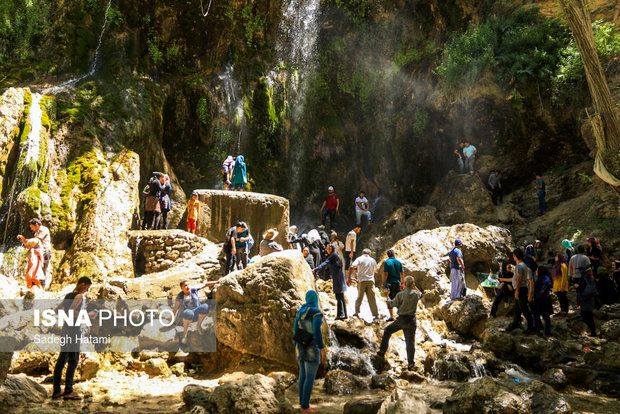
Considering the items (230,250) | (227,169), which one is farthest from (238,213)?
(230,250)

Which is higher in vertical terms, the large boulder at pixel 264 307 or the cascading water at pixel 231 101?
the cascading water at pixel 231 101

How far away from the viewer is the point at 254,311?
28.8 ft

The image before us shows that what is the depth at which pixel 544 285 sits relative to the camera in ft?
31.2

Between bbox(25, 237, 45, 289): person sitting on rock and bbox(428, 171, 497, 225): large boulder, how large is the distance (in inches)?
506

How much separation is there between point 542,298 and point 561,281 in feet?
7.23

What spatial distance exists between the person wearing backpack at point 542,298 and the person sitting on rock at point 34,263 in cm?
992

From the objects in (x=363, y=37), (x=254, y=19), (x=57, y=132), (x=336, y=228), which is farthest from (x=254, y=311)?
(x=363, y=37)

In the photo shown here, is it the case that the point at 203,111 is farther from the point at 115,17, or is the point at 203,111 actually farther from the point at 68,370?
the point at 68,370

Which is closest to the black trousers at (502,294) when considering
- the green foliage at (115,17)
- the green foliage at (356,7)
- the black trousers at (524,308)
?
the black trousers at (524,308)

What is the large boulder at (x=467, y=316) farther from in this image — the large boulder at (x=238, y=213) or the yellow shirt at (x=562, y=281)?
the large boulder at (x=238, y=213)

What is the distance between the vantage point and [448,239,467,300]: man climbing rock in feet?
39.4

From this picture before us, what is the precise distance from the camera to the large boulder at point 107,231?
11.3 meters

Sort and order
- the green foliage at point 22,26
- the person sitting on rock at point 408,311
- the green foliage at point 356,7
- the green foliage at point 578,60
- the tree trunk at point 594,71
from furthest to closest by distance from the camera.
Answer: the green foliage at point 356,7 < the green foliage at point 578,60 < the green foliage at point 22,26 < the tree trunk at point 594,71 < the person sitting on rock at point 408,311

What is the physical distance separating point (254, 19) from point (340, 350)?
15.1 meters
